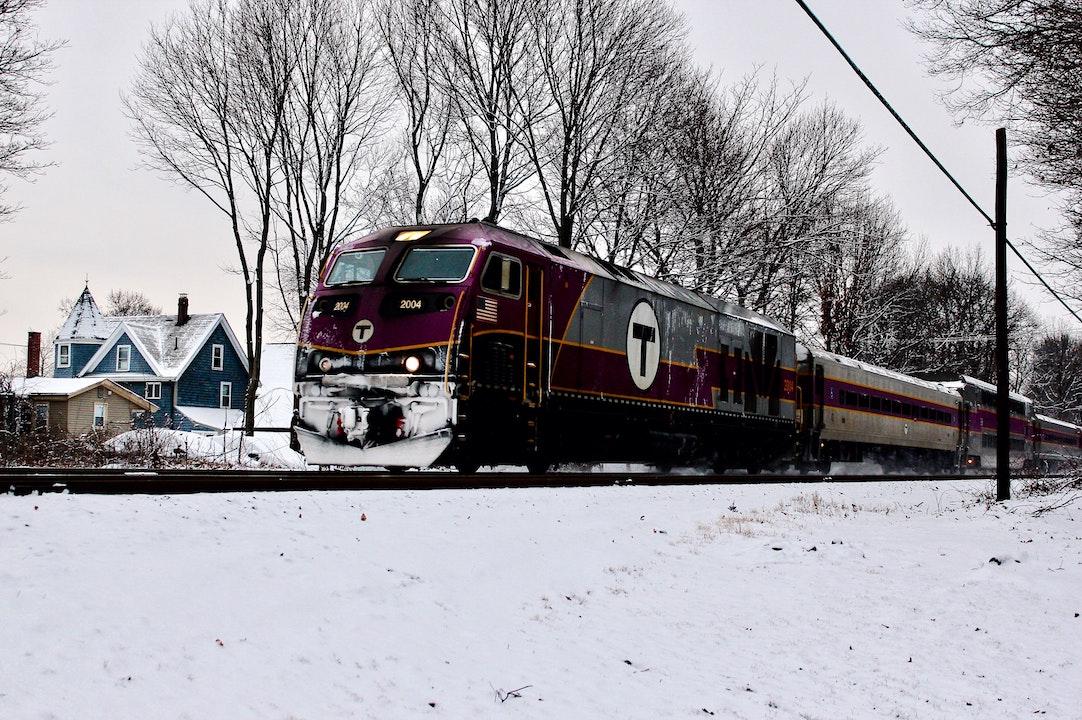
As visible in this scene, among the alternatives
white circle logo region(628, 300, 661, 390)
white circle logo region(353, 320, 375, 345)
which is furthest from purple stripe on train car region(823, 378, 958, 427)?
white circle logo region(353, 320, 375, 345)

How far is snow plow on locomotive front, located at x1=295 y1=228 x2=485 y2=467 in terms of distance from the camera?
41.7 feet

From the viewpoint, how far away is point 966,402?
41531 mm

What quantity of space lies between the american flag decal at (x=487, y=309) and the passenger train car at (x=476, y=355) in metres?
0.02

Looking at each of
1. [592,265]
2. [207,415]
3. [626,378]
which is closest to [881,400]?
[626,378]

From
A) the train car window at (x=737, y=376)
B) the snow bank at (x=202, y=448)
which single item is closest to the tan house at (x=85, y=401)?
the snow bank at (x=202, y=448)

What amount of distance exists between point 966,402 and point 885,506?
2947 centimetres

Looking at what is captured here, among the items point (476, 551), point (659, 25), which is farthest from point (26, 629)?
point (659, 25)

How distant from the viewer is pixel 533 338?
48.2 ft

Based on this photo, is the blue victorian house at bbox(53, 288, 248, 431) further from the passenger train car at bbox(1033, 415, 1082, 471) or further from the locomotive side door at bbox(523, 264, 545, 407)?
the passenger train car at bbox(1033, 415, 1082, 471)

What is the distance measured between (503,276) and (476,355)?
1458 mm

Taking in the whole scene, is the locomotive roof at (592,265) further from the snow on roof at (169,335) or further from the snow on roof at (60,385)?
the snow on roof at (169,335)

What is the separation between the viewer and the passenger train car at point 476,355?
12.9m

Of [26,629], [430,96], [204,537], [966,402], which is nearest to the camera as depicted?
[26,629]

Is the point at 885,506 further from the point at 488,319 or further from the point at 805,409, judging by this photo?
the point at 805,409
